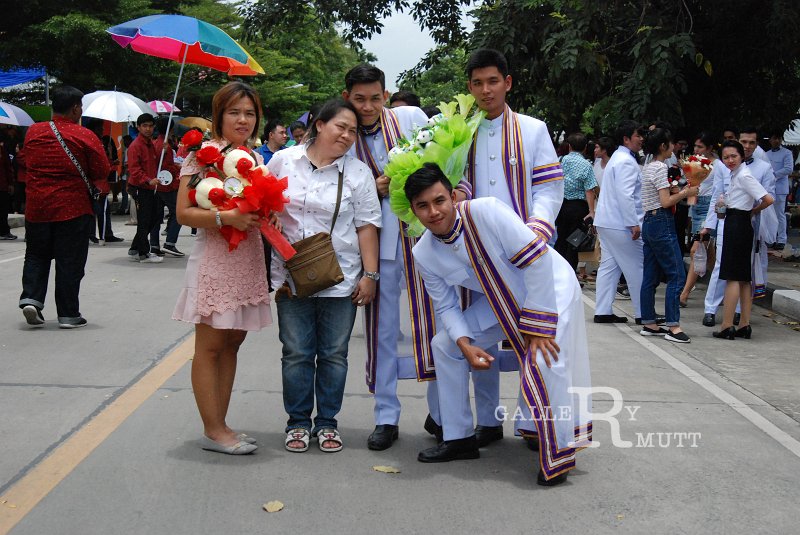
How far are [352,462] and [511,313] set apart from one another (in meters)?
1.08

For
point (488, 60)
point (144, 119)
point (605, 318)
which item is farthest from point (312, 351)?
point (144, 119)

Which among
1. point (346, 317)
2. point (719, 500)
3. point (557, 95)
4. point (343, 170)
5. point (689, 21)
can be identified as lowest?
point (719, 500)

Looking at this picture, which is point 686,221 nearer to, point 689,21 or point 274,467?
point 689,21

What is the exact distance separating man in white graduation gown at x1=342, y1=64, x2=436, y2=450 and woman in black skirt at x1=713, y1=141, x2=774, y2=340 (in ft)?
15.4

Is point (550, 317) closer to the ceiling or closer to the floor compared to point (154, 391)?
closer to the ceiling

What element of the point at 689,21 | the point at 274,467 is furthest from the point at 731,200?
the point at 689,21

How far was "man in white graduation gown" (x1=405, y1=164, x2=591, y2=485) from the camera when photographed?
464 cm

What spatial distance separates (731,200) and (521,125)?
4677mm

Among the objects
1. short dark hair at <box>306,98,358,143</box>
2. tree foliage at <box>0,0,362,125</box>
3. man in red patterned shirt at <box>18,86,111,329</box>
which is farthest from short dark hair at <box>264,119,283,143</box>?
tree foliage at <box>0,0,362,125</box>

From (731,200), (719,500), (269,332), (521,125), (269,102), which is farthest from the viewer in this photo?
(269,102)

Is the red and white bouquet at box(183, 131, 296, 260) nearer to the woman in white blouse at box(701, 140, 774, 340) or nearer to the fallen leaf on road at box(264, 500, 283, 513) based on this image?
the fallen leaf on road at box(264, 500, 283, 513)

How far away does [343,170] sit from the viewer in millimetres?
5062

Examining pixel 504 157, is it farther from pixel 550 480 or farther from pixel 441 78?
pixel 441 78

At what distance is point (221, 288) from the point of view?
4.88 metres
